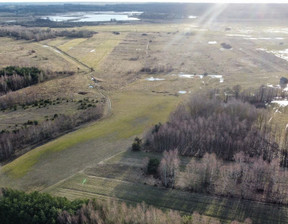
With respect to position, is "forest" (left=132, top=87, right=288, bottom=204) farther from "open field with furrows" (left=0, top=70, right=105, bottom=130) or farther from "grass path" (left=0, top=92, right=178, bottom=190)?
"open field with furrows" (left=0, top=70, right=105, bottom=130)

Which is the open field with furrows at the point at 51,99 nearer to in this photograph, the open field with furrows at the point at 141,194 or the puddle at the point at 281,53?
the open field with furrows at the point at 141,194

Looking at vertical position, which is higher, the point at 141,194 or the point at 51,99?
the point at 51,99

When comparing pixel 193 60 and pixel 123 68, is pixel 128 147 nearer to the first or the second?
pixel 123 68

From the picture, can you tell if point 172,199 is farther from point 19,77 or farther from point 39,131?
point 19,77

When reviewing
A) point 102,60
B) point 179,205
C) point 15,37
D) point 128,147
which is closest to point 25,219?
point 179,205

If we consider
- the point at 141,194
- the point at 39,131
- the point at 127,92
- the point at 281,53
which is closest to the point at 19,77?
the point at 127,92

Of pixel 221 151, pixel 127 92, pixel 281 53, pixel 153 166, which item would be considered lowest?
pixel 153 166
